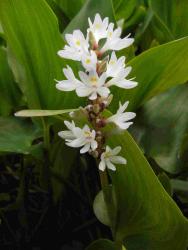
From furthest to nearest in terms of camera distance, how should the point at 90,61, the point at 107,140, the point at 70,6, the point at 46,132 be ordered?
1. the point at 70,6
2. the point at 46,132
3. the point at 107,140
4. the point at 90,61

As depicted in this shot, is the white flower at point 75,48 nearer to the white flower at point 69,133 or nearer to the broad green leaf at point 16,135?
the white flower at point 69,133

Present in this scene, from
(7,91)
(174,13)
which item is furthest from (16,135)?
(174,13)

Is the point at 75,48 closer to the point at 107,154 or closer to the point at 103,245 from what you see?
the point at 107,154

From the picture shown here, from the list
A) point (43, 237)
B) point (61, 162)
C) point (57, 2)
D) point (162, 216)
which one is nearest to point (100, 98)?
point (162, 216)

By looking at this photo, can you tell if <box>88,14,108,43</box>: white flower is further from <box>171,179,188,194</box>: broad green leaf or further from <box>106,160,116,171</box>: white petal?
<box>171,179,188,194</box>: broad green leaf

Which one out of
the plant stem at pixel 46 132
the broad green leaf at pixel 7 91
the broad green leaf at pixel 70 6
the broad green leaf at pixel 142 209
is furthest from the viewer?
the broad green leaf at pixel 70 6

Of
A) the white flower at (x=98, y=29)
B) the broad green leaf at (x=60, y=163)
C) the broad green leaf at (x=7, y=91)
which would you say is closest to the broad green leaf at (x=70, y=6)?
the broad green leaf at (x=7, y=91)
